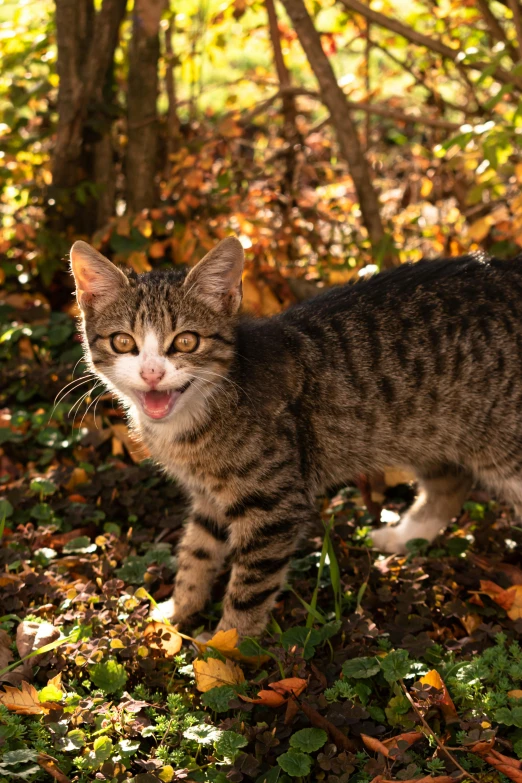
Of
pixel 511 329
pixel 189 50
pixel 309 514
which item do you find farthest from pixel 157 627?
pixel 189 50

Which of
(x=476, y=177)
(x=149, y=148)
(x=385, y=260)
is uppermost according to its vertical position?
(x=149, y=148)

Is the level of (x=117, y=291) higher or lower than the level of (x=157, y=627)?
higher

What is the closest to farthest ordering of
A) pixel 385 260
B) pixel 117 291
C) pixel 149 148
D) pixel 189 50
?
1. pixel 117 291
2. pixel 385 260
3. pixel 149 148
4. pixel 189 50

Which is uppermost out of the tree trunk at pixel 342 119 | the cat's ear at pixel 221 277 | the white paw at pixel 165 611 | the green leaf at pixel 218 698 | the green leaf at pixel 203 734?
the tree trunk at pixel 342 119

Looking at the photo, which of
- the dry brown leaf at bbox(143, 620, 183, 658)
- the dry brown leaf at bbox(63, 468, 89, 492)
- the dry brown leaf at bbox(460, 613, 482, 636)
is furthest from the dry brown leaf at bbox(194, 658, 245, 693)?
the dry brown leaf at bbox(63, 468, 89, 492)

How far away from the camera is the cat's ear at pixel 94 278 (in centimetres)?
322

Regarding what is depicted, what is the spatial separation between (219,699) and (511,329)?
6.26 ft

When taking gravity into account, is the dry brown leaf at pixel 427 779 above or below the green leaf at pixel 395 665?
below

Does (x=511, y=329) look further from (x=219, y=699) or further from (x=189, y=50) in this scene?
(x=189, y=50)

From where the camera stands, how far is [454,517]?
411cm

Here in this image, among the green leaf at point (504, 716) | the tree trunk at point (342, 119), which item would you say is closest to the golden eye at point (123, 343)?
the green leaf at point (504, 716)

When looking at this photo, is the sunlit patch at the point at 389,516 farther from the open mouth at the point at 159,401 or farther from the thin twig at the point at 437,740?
the open mouth at the point at 159,401

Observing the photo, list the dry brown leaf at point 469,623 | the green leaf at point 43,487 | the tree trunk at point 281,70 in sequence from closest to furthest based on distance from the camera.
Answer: the dry brown leaf at point 469,623 < the green leaf at point 43,487 < the tree trunk at point 281,70

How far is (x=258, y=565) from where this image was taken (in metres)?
3.27
